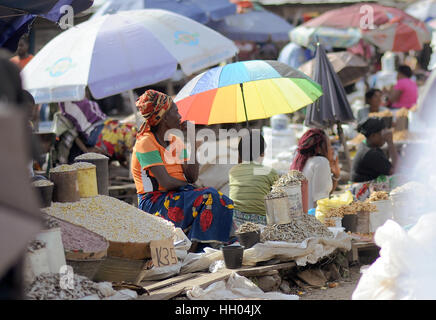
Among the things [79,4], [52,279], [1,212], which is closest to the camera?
[1,212]

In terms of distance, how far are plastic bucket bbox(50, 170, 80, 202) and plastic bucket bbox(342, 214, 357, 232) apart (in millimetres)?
2622

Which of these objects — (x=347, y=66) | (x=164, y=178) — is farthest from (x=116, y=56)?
(x=347, y=66)

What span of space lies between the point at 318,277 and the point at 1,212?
3449 millimetres

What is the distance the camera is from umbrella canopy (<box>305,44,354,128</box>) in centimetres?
726

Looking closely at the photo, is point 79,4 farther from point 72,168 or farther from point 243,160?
point 243,160

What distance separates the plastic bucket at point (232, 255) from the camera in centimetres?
466

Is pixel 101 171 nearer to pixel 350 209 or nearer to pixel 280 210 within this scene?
pixel 280 210

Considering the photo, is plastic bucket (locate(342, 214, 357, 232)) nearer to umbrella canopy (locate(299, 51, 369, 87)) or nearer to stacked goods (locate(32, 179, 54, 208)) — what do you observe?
stacked goods (locate(32, 179, 54, 208))

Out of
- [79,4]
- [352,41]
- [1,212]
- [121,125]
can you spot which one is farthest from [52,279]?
[352,41]

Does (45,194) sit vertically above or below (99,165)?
above

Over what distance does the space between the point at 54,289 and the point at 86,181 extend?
3.32 ft

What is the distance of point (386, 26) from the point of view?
40.5 ft
